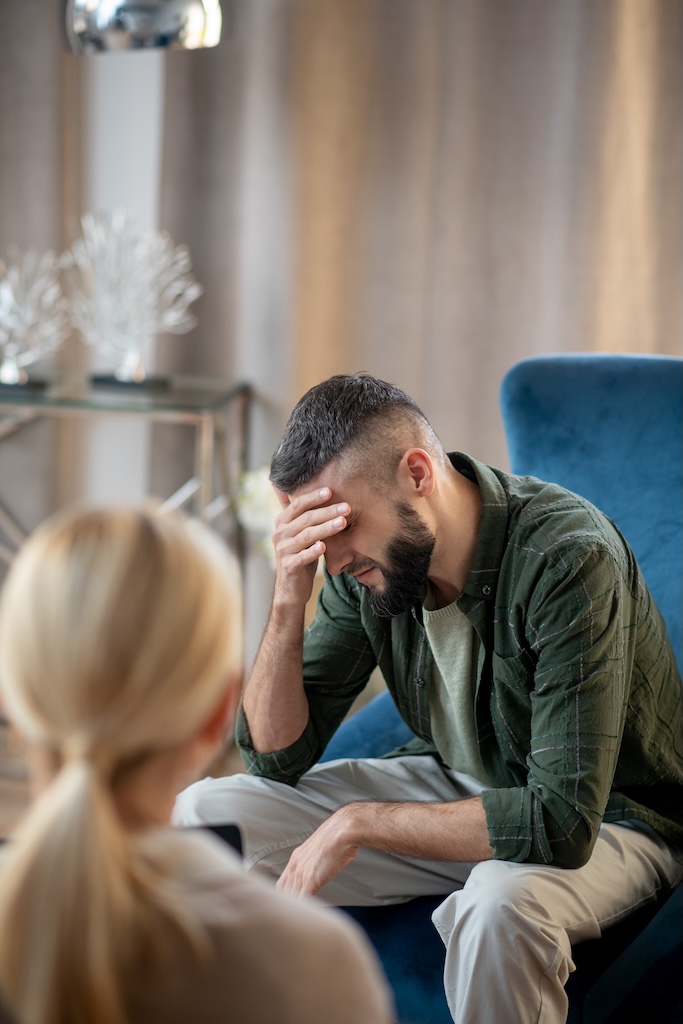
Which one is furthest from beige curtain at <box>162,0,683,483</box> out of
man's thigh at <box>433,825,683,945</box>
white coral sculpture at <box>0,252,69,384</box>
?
man's thigh at <box>433,825,683,945</box>

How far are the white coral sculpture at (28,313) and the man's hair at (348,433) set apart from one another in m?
1.23

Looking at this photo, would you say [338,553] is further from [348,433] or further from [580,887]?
[580,887]

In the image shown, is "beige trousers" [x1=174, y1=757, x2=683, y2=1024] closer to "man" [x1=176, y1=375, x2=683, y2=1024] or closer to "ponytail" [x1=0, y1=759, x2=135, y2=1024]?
"man" [x1=176, y1=375, x2=683, y2=1024]

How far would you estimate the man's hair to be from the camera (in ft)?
4.53

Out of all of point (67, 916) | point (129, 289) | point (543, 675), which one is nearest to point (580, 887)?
point (543, 675)

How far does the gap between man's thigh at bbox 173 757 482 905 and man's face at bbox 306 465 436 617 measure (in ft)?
0.93

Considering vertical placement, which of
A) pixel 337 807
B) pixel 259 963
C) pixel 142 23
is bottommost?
pixel 337 807

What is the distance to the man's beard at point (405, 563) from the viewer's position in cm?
140

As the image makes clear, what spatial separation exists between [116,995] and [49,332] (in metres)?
2.07

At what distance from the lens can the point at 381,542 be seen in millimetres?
1394

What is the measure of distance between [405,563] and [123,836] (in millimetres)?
748

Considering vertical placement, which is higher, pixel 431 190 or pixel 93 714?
pixel 431 190

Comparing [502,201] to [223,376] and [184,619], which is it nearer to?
[223,376]

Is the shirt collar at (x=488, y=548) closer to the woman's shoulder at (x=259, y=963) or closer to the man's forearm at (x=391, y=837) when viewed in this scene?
the man's forearm at (x=391, y=837)
